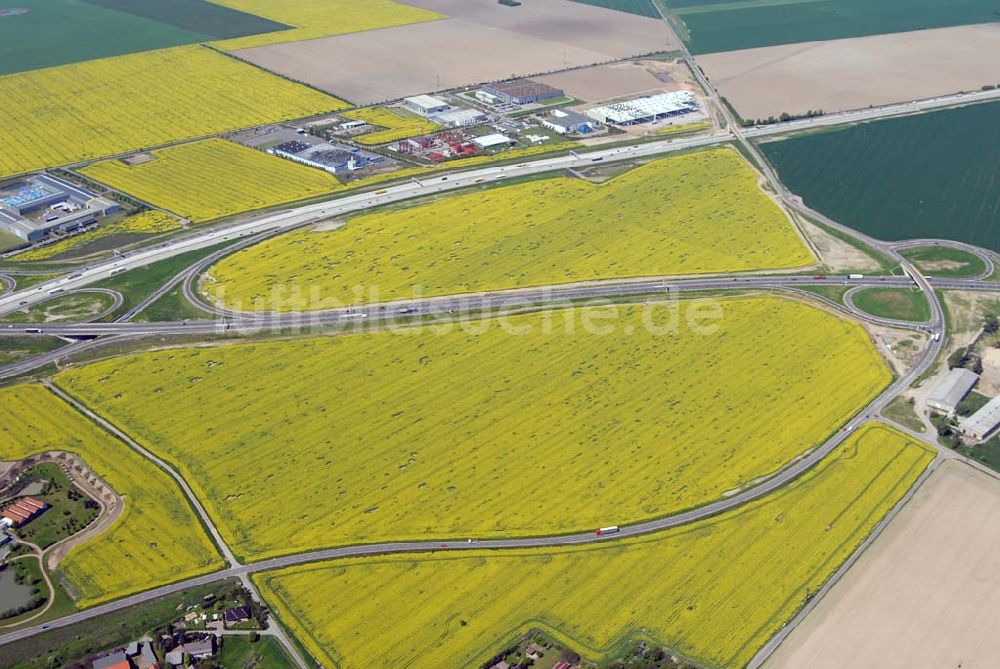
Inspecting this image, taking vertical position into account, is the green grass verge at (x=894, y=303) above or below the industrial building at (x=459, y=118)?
below

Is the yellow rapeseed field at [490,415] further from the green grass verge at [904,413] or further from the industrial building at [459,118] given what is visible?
the industrial building at [459,118]

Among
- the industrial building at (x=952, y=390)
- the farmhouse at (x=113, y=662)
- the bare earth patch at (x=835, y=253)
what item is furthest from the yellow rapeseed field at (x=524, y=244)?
the farmhouse at (x=113, y=662)

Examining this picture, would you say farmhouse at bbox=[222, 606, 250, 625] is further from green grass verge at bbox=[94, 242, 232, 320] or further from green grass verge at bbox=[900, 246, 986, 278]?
green grass verge at bbox=[900, 246, 986, 278]

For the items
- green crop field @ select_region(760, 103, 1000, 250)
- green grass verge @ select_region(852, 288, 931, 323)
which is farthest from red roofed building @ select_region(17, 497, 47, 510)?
green crop field @ select_region(760, 103, 1000, 250)

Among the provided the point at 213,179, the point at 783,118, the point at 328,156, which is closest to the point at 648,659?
the point at 328,156

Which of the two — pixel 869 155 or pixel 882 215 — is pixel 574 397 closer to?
pixel 882 215

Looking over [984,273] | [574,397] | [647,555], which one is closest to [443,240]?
[574,397]
